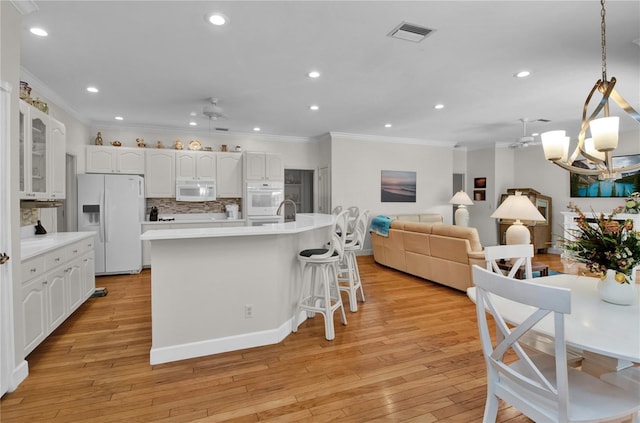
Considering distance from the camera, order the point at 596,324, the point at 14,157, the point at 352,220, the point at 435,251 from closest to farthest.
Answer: the point at 596,324 → the point at 14,157 → the point at 435,251 → the point at 352,220

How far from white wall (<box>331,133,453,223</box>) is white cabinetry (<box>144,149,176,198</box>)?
10.3ft

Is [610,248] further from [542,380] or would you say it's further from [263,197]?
[263,197]

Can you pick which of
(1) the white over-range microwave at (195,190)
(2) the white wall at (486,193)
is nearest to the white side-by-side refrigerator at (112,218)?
(1) the white over-range microwave at (195,190)

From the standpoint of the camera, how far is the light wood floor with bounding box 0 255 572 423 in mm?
2016

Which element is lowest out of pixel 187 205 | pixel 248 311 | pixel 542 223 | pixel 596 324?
pixel 248 311

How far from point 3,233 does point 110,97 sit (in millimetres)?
3053

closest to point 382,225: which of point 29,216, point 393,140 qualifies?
point 393,140

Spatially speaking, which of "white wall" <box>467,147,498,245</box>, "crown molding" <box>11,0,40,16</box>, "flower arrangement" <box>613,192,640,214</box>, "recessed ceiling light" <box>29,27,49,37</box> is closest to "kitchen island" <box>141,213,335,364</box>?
"crown molding" <box>11,0,40,16</box>

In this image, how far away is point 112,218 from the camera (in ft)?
17.9

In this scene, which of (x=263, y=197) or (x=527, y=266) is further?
(x=263, y=197)

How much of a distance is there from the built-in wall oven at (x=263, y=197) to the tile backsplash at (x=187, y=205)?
53cm

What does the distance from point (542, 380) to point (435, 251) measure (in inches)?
144

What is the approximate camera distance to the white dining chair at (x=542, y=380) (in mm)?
1216

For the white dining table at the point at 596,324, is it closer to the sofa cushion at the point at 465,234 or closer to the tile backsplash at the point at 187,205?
the sofa cushion at the point at 465,234
